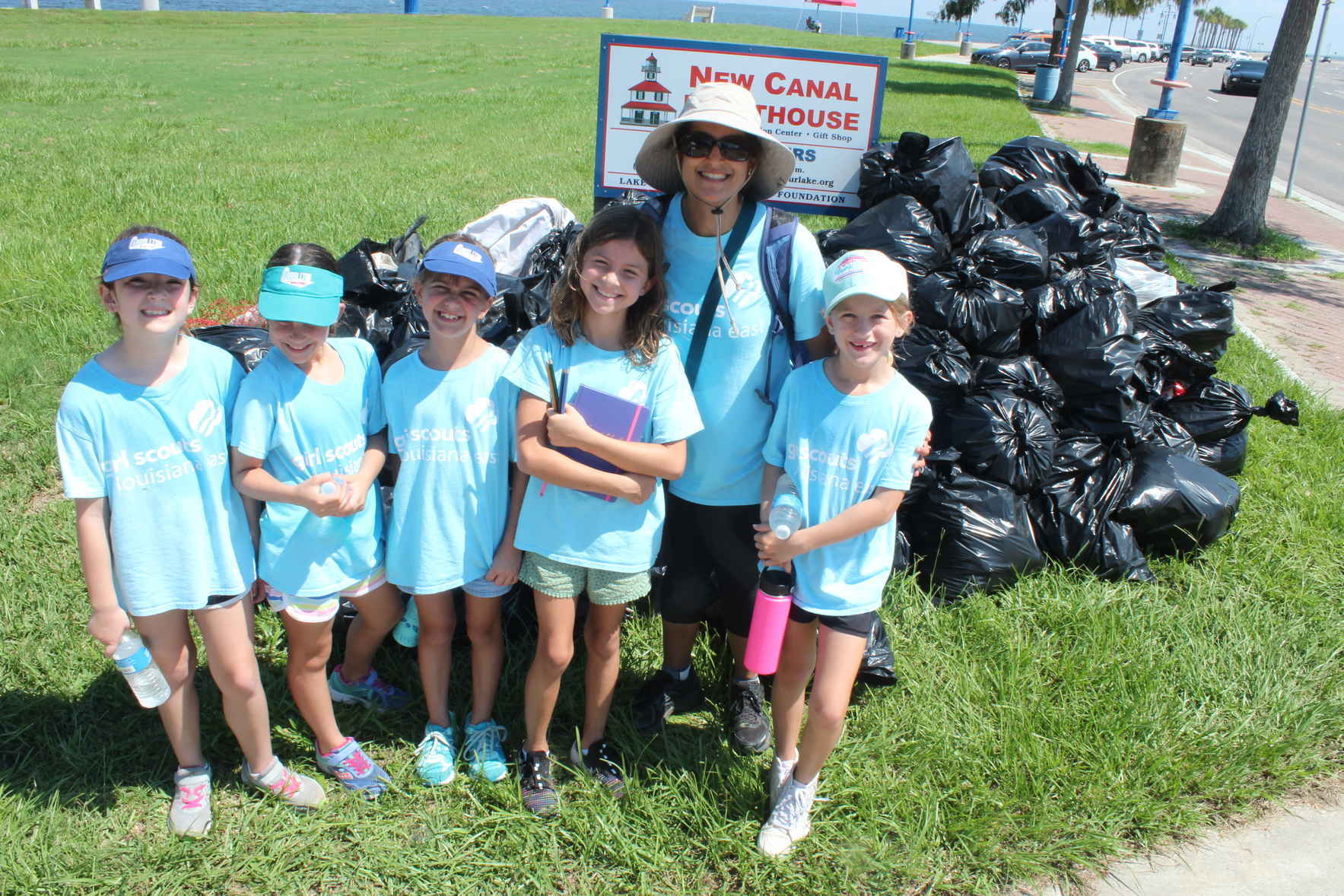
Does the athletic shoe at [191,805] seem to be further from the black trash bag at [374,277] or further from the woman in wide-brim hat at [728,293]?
the black trash bag at [374,277]

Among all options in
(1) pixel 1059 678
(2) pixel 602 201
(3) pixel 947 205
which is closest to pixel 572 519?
(1) pixel 1059 678

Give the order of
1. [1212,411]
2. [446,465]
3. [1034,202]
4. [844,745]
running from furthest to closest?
[1034,202], [1212,411], [844,745], [446,465]

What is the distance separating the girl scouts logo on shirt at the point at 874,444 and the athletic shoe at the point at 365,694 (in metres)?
1.73

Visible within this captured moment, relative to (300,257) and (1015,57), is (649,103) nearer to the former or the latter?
(300,257)

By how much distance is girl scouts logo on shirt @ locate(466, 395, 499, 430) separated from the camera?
7.82 feet

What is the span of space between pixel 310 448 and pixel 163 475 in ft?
1.08

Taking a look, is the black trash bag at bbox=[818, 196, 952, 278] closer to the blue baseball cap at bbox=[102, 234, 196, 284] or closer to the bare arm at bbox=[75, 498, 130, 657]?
the blue baseball cap at bbox=[102, 234, 196, 284]

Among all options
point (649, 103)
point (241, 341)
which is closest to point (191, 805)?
point (241, 341)

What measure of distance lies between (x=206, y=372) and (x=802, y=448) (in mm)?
1473

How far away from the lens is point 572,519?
93.4 inches

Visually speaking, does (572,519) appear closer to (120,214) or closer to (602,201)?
(602,201)

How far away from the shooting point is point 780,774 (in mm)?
2580

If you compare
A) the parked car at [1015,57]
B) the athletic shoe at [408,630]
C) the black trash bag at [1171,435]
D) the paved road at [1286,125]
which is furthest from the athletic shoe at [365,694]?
the parked car at [1015,57]

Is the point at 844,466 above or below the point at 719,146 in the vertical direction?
below
